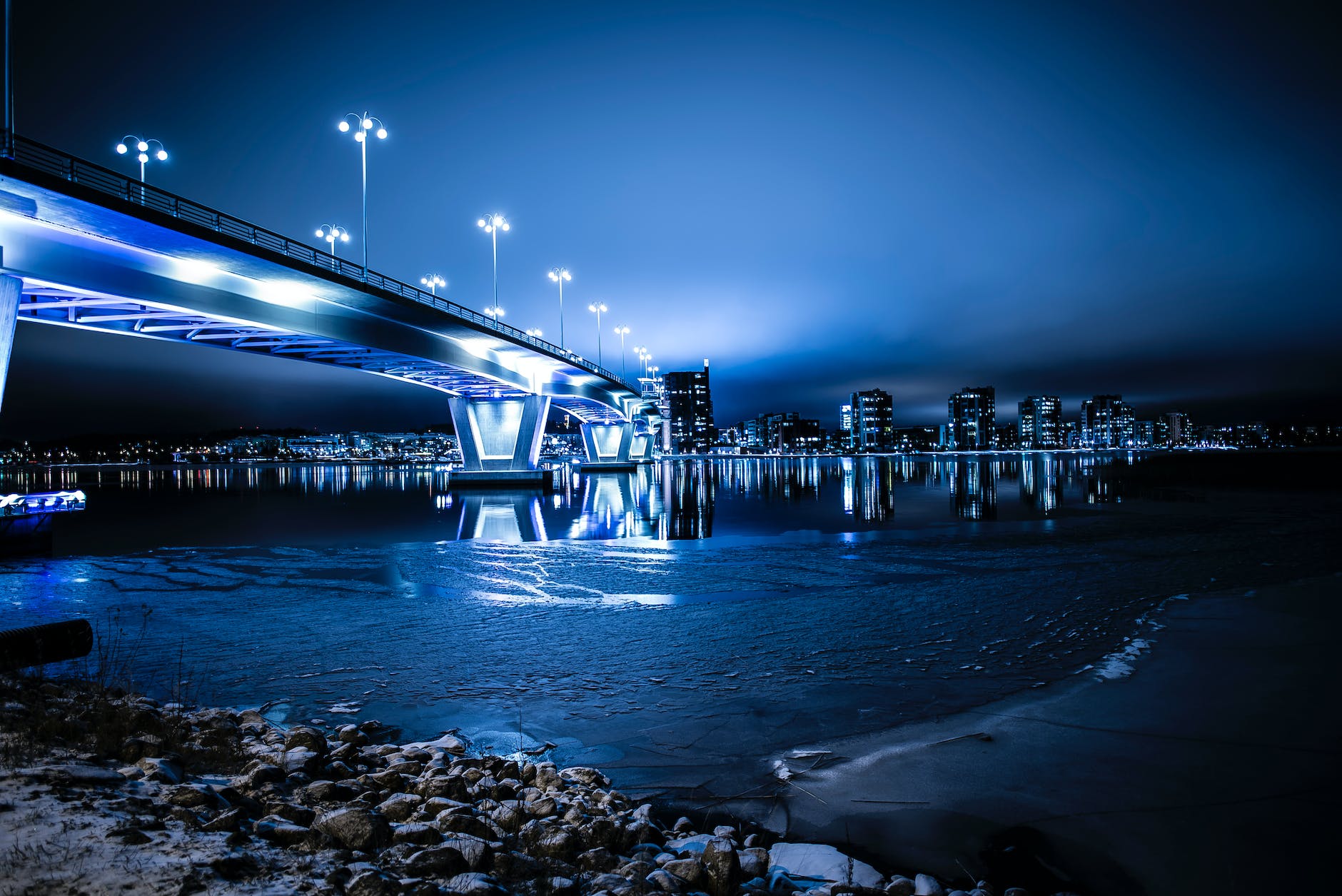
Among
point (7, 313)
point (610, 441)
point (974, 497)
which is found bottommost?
point (974, 497)

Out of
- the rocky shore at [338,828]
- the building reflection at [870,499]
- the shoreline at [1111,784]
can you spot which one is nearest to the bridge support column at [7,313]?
the rocky shore at [338,828]

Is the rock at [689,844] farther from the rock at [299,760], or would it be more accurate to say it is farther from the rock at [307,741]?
the rock at [307,741]

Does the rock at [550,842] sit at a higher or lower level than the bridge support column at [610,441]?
lower

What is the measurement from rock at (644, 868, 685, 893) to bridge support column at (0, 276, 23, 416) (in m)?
22.7

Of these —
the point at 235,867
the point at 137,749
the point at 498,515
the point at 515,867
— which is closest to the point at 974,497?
the point at 498,515

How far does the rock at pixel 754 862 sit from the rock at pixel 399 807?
233cm

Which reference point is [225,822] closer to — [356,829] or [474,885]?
[356,829]

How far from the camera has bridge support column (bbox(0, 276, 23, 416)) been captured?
725 inches

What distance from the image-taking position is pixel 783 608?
1245 cm

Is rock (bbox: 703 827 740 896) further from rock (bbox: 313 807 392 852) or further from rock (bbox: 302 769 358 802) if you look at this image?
rock (bbox: 302 769 358 802)

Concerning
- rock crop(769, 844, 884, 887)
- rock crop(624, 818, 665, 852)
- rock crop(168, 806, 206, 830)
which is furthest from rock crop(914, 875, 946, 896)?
rock crop(168, 806, 206, 830)

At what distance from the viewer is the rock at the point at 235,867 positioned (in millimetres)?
3652

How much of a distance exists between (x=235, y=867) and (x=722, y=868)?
2.74 metres

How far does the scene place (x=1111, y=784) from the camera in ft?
18.6
